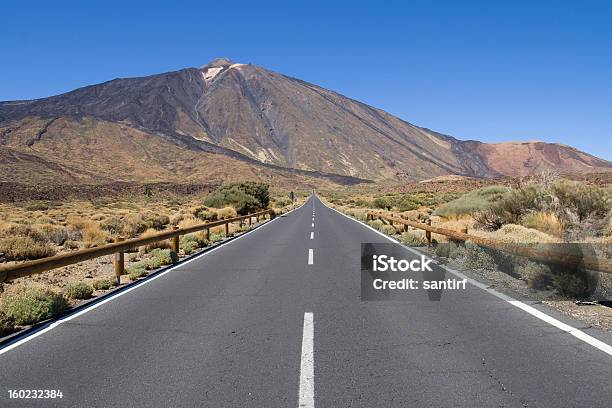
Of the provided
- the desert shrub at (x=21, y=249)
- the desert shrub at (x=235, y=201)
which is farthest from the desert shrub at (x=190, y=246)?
the desert shrub at (x=235, y=201)

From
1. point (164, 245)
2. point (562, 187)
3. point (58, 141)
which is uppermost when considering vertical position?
point (58, 141)

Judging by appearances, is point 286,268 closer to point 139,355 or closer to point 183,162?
point 139,355

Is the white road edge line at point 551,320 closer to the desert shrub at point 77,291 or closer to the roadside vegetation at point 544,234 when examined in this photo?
the roadside vegetation at point 544,234

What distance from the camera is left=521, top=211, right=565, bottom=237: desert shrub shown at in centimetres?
1656

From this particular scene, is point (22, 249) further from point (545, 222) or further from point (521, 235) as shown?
point (545, 222)

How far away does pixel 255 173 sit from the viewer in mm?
160375

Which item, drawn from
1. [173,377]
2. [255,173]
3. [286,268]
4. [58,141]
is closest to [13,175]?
[58,141]

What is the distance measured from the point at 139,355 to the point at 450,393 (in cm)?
335

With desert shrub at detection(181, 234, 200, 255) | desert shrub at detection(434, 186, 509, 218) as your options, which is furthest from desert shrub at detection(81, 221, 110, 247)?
desert shrub at detection(434, 186, 509, 218)

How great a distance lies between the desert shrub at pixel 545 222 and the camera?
16562 mm

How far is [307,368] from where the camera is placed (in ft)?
16.8

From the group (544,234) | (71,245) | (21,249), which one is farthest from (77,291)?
(544,234)

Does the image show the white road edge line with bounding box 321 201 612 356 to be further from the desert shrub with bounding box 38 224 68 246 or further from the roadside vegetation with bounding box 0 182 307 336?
the desert shrub with bounding box 38 224 68 246

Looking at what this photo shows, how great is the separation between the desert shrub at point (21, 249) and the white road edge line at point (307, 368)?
12580 millimetres
